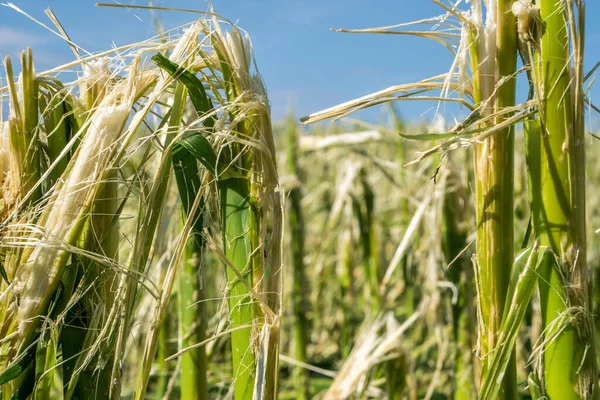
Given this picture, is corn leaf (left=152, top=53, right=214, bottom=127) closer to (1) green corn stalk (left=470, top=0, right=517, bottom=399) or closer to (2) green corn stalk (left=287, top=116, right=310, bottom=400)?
(1) green corn stalk (left=470, top=0, right=517, bottom=399)

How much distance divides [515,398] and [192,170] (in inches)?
21.8

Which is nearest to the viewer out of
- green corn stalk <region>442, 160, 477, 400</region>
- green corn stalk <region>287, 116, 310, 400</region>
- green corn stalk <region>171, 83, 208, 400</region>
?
green corn stalk <region>171, 83, 208, 400</region>

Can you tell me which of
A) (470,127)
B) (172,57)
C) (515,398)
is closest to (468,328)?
(515,398)

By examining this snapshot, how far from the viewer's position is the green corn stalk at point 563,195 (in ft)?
2.67

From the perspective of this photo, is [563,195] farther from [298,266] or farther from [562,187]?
[298,266]

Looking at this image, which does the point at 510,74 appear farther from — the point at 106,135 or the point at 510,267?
the point at 106,135

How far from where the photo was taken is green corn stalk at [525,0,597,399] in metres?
0.81

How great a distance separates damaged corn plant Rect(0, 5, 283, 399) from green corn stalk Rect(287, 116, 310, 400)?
1676 mm

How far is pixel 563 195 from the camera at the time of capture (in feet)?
2.67

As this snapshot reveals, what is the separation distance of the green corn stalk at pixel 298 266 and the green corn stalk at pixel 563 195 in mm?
1763

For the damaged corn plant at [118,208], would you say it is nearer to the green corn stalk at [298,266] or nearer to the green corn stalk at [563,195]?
the green corn stalk at [563,195]

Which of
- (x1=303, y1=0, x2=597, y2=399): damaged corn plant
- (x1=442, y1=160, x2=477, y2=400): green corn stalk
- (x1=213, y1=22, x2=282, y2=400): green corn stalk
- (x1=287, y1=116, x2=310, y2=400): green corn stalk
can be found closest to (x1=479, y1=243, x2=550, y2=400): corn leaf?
(x1=303, y1=0, x2=597, y2=399): damaged corn plant

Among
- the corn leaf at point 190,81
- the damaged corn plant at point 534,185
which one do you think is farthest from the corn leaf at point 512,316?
the corn leaf at point 190,81

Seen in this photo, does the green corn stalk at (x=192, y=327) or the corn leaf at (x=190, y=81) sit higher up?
the corn leaf at (x=190, y=81)
